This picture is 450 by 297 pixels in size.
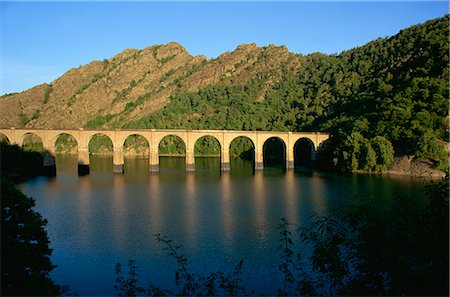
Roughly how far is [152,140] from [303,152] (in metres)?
Answer: 33.9

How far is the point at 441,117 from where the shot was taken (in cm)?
5725

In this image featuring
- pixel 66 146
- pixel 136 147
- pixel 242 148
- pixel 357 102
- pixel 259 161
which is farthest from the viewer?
pixel 66 146

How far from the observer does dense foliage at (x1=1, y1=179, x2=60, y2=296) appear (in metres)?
13.0

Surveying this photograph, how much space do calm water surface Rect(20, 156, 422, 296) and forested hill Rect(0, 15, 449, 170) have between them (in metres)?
10.4

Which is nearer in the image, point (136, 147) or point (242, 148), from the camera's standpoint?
point (242, 148)

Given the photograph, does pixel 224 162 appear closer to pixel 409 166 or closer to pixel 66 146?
pixel 409 166

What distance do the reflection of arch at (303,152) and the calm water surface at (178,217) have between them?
80.3ft

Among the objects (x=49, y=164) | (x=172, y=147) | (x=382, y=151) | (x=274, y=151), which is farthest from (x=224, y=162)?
(x=172, y=147)

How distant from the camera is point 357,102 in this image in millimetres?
80875

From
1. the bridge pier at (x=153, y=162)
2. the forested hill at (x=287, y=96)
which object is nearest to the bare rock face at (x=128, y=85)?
the forested hill at (x=287, y=96)

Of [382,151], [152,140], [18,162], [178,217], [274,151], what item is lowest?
[178,217]

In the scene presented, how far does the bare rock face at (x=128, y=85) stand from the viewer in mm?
149625

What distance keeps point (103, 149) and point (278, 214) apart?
102646 mm

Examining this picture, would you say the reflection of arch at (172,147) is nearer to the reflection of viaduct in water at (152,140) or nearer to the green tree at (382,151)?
the reflection of viaduct in water at (152,140)
